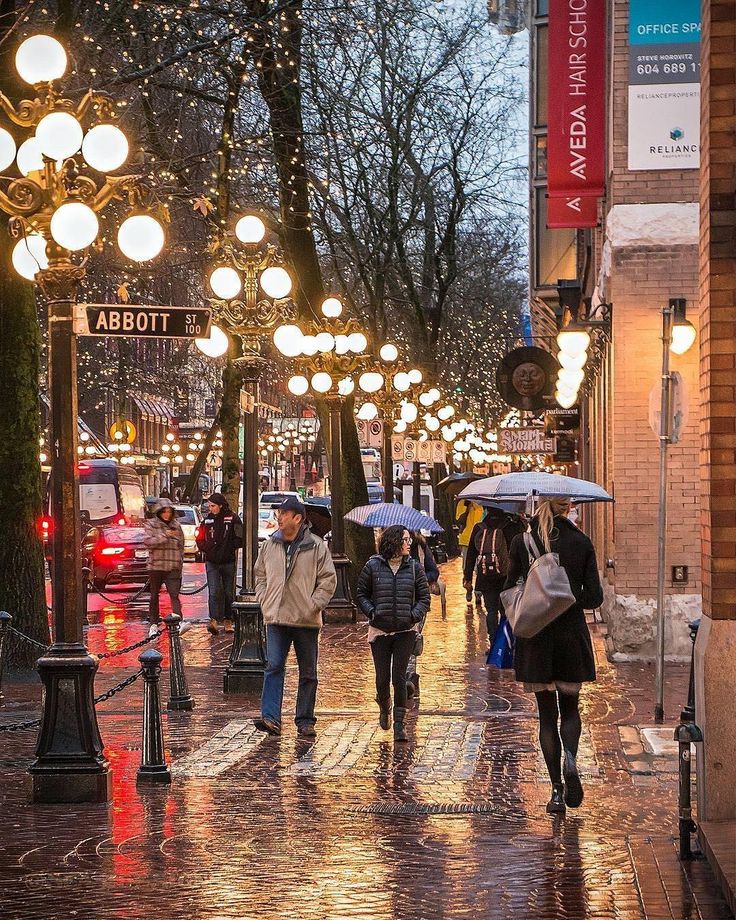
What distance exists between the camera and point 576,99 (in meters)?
23.4

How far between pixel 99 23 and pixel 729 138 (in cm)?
1431

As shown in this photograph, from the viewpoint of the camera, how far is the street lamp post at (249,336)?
17.1m

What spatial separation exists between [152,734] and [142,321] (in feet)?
9.46

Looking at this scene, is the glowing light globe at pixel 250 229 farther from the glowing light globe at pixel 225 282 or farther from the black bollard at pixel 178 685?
the black bollard at pixel 178 685

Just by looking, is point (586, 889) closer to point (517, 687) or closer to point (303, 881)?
point (303, 881)

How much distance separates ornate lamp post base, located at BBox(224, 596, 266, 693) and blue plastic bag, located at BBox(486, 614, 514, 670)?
254 cm

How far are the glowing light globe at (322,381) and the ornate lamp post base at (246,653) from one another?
9.09 m

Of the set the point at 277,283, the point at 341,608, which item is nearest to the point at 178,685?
the point at 277,283

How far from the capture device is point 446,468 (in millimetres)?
65688

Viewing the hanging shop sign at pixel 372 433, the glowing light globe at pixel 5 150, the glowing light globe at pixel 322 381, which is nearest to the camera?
the glowing light globe at pixel 5 150

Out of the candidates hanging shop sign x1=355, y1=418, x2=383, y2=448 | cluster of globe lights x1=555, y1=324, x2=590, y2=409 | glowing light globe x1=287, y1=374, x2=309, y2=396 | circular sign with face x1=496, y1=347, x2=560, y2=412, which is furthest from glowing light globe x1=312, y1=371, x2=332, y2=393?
hanging shop sign x1=355, y1=418, x2=383, y2=448

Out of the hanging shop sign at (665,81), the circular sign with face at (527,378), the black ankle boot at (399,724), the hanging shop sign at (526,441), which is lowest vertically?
the black ankle boot at (399,724)

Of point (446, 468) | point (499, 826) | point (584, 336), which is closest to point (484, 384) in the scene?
point (446, 468)

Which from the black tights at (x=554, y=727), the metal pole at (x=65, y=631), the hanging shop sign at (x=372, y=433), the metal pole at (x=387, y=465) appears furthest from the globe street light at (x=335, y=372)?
the black tights at (x=554, y=727)
